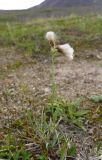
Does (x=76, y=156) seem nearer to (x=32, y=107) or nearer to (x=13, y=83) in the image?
(x=32, y=107)

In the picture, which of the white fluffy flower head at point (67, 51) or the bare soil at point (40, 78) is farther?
the bare soil at point (40, 78)

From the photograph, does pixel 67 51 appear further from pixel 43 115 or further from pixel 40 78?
pixel 40 78

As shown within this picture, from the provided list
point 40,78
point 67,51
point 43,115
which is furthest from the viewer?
point 40,78

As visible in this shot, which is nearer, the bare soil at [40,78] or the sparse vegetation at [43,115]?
the sparse vegetation at [43,115]

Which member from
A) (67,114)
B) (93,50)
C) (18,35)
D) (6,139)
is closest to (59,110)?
(67,114)

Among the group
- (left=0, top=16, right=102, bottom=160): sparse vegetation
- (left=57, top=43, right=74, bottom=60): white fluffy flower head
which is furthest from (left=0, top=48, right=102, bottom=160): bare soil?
(left=57, top=43, right=74, bottom=60): white fluffy flower head

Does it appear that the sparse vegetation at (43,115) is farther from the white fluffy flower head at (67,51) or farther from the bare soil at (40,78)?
the white fluffy flower head at (67,51)

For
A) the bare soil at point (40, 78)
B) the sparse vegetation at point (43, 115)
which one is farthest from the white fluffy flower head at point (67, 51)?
the bare soil at point (40, 78)

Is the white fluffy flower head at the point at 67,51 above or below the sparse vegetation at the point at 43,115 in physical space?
above

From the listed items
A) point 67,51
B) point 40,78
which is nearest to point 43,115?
point 67,51

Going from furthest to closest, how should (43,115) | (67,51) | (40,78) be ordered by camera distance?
(40,78) < (43,115) < (67,51)

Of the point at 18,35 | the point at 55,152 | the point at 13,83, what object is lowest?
the point at 18,35
